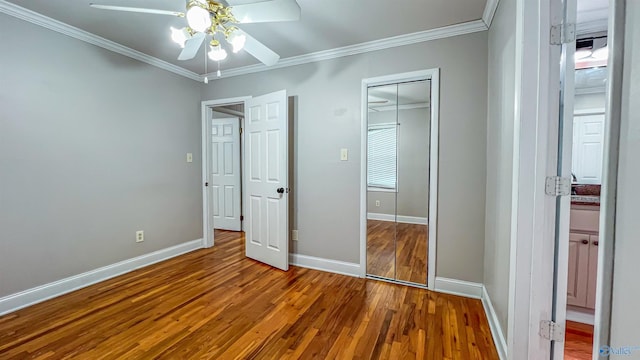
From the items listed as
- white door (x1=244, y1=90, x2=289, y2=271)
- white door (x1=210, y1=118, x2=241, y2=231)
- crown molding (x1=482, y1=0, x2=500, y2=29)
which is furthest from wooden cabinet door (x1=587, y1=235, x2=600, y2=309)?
white door (x1=210, y1=118, x2=241, y2=231)

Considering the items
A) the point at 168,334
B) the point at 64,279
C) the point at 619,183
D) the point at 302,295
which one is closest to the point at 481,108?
the point at 619,183

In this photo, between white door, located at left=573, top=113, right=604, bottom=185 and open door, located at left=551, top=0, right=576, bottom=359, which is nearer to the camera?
open door, located at left=551, top=0, right=576, bottom=359

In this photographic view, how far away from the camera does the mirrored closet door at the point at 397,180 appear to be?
2.76m

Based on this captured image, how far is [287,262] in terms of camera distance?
3.00 meters

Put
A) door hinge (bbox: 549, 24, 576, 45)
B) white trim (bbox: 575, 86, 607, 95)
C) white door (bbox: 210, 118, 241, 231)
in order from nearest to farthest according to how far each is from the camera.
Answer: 1. door hinge (bbox: 549, 24, 576, 45)
2. white trim (bbox: 575, 86, 607, 95)
3. white door (bbox: 210, 118, 241, 231)

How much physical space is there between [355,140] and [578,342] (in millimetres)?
2270

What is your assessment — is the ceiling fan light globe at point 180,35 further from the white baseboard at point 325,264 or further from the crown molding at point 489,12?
the white baseboard at point 325,264

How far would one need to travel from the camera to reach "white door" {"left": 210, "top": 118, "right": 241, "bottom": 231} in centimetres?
480

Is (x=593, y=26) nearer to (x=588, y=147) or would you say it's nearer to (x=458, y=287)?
(x=588, y=147)

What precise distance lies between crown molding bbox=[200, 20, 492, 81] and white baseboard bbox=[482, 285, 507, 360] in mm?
2259

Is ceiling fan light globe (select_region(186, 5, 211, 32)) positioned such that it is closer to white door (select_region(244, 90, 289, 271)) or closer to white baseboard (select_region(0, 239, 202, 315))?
white door (select_region(244, 90, 289, 271))

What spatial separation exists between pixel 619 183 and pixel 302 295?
7.41 ft

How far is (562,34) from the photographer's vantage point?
4.23ft

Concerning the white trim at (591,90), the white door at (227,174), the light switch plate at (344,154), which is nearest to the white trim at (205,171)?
the white door at (227,174)
